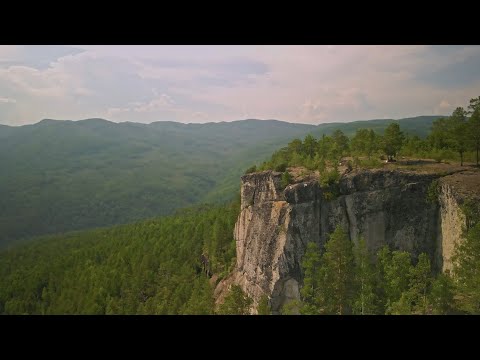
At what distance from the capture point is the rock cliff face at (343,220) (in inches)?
925

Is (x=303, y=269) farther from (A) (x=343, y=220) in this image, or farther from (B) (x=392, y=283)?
(B) (x=392, y=283)

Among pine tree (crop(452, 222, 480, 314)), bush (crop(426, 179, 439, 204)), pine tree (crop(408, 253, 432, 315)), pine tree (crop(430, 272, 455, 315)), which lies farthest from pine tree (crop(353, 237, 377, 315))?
bush (crop(426, 179, 439, 204))

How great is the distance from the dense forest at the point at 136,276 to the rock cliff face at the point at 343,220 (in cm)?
605

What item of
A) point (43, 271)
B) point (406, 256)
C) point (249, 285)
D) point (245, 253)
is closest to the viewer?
point (406, 256)

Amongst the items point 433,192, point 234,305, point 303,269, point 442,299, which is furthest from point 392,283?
point 234,305

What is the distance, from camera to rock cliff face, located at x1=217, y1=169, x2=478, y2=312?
23.5m

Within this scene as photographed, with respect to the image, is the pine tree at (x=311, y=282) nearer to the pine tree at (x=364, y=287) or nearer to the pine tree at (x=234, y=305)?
the pine tree at (x=364, y=287)

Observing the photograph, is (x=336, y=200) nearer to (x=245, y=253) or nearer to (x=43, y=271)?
(x=245, y=253)

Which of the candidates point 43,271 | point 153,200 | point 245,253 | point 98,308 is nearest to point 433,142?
point 245,253

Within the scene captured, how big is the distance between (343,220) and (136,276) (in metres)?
26.0

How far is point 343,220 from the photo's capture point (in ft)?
87.4

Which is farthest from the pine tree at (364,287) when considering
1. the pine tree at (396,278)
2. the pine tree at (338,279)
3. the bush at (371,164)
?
the bush at (371,164)
